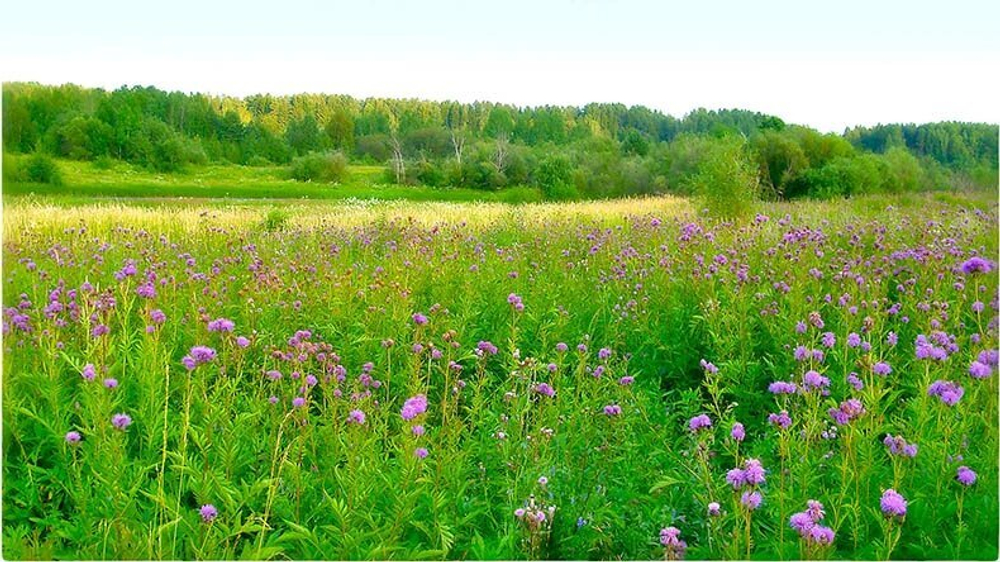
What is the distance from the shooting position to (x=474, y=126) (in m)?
45.8

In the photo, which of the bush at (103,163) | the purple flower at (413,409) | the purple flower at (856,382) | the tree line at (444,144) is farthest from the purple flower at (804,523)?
the bush at (103,163)

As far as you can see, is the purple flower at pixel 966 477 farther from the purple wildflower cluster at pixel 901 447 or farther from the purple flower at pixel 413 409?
the purple flower at pixel 413 409

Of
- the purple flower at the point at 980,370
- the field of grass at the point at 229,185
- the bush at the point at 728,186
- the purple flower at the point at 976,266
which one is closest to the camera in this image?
the purple flower at the point at 980,370

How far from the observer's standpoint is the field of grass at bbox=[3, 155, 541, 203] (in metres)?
23.2

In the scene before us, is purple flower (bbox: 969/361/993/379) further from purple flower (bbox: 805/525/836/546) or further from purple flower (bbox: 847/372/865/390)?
purple flower (bbox: 805/525/836/546)

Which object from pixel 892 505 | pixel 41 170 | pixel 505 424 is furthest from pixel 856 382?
pixel 41 170

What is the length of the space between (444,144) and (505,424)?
35.5 m

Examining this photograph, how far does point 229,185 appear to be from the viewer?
86.2 ft

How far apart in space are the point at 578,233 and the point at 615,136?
42436mm

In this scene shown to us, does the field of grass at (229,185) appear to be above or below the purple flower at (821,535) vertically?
below

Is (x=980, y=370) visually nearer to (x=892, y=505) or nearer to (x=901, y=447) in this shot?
(x=901, y=447)

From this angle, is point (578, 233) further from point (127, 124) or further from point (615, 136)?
point (615, 136)

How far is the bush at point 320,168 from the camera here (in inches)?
1047

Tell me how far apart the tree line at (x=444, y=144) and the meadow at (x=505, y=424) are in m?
19.3
